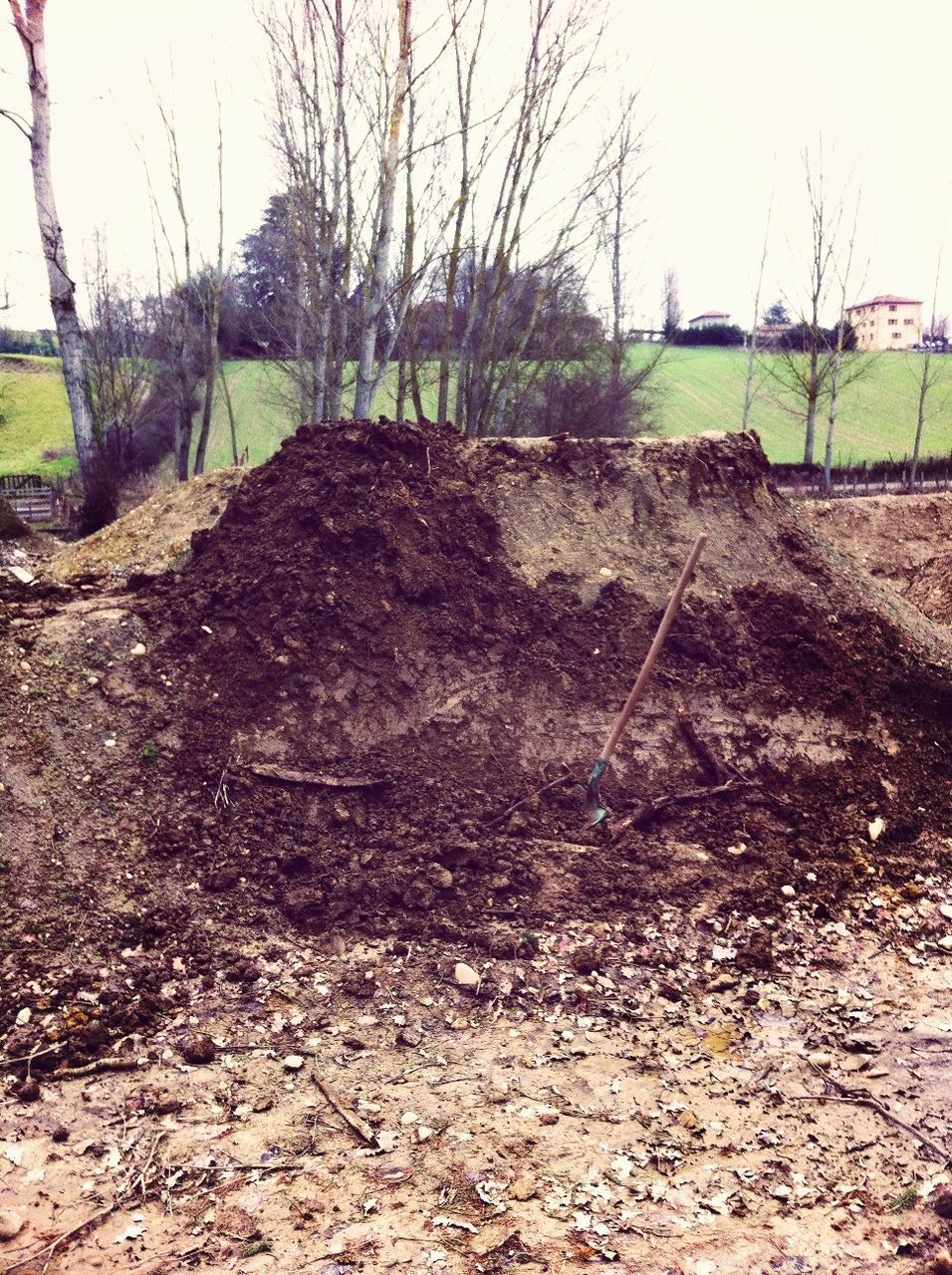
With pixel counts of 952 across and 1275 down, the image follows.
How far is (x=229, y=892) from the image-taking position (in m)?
4.63

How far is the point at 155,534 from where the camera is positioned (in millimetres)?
8109

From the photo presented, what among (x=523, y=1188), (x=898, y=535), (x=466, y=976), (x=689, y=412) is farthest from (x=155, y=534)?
(x=689, y=412)

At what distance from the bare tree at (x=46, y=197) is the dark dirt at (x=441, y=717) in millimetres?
6408

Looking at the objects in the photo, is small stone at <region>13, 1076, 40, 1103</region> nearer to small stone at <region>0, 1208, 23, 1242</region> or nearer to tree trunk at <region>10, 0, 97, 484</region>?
small stone at <region>0, 1208, 23, 1242</region>

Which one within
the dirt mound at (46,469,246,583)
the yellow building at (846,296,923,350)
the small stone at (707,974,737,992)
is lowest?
the small stone at (707,974,737,992)

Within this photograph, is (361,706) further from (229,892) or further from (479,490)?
(479,490)

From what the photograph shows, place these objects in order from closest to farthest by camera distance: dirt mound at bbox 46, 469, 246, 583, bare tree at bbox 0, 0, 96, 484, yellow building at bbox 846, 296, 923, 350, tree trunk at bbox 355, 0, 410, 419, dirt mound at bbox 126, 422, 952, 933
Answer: dirt mound at bbox 126, 422, 952, 933 < dirt mound at bbox 46, 469, 246, 583 < tree trunk at bbox 355, 0, 410, 419 < bare tree at bbox 0, 0, 96, 484 < yellow building at bbox 846, 296, 923, 350

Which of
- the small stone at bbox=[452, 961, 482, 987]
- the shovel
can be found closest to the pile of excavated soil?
the shovel

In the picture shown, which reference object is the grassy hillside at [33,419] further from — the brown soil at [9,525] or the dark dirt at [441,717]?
the dark dirt at [441,717]

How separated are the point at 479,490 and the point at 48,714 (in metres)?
3.39

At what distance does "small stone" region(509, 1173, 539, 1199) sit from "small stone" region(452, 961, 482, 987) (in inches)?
48.5

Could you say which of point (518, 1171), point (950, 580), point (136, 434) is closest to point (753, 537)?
point (518, 1171)

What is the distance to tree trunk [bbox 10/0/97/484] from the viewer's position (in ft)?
36.0

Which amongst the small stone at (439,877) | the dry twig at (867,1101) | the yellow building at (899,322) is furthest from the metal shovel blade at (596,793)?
the yellow building at (899,322)
